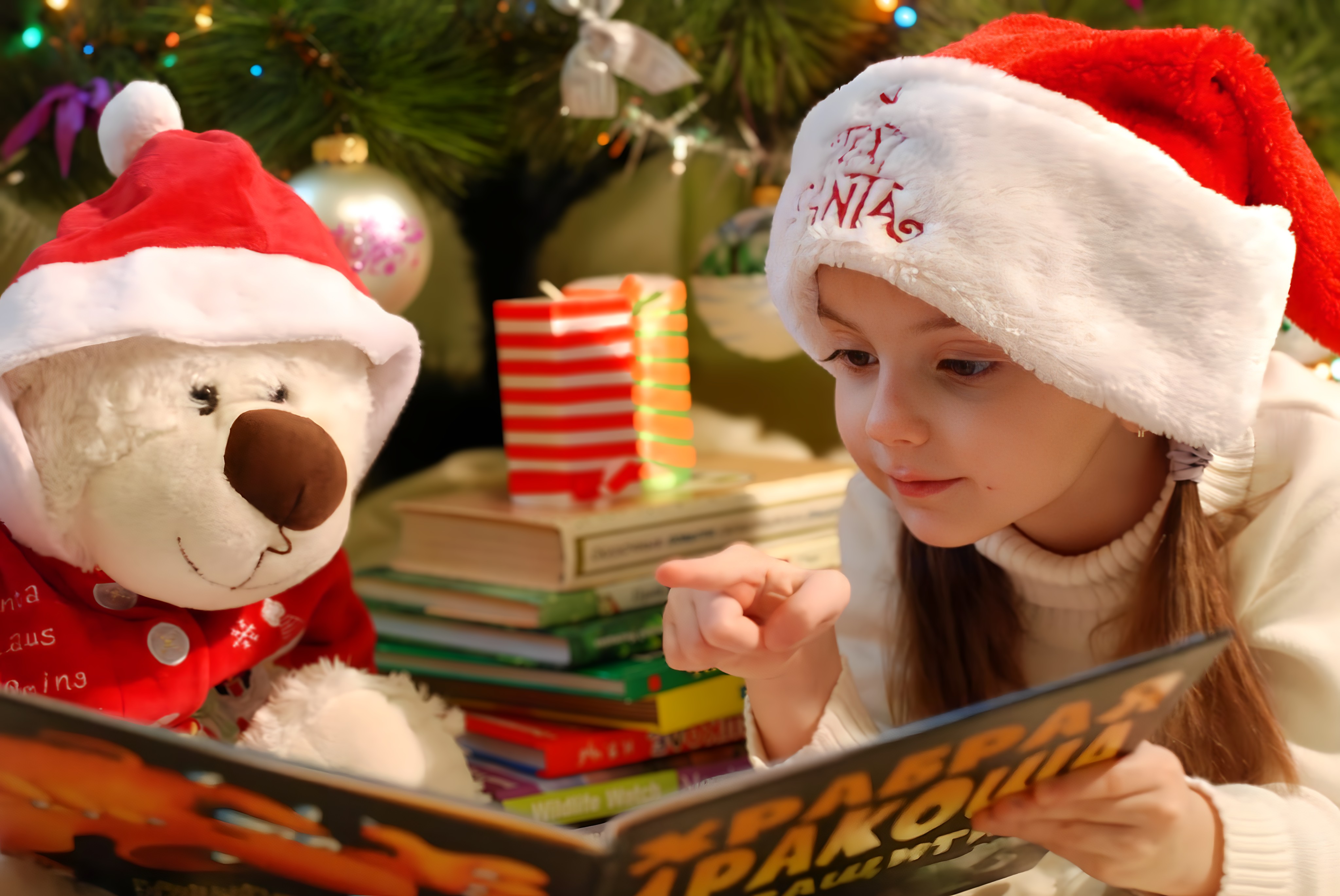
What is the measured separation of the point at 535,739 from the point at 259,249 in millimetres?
442

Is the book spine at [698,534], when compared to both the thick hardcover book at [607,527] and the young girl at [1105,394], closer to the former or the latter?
the thick hardcover book at [607,527]

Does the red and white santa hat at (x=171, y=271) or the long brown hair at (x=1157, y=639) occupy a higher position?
the red and white santa hat at (x=171, y=271)

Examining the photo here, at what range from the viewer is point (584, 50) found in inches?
39.2

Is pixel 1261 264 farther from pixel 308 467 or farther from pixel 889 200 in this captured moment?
pixel 308 467

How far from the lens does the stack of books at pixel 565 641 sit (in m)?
0.89

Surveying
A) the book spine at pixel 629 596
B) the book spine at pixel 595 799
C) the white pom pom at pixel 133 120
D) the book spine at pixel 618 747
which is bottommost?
the book spine at pixel 595 799

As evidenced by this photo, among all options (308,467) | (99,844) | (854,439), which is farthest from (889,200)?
(99,844)

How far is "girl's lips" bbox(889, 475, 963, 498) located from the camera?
623mm

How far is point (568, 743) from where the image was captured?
877 millimetres

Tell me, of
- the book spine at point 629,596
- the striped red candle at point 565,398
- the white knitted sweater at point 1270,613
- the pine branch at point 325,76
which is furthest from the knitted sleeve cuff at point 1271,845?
the pine branch at point 325,76

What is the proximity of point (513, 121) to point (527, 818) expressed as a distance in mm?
881

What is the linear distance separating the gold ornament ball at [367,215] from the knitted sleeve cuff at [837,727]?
1.46ft

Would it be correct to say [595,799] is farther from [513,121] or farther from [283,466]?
[513,121]

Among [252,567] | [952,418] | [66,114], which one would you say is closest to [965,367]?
[952,418]
